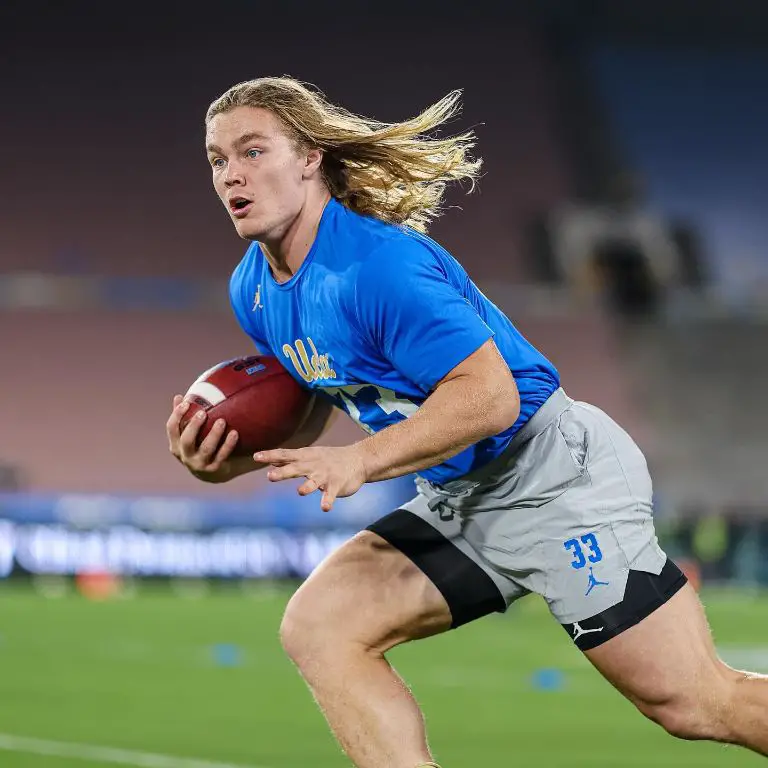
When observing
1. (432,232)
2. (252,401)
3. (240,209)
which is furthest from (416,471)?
(432,232)

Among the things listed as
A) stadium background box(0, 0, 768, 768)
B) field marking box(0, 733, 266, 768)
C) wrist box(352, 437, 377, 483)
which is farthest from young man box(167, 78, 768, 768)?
stadium background box(0, 0, 768, 768)

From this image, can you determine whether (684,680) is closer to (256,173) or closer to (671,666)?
(671,666)

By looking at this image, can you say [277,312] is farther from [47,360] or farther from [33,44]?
[33,44]

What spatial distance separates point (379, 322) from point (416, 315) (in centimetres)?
13

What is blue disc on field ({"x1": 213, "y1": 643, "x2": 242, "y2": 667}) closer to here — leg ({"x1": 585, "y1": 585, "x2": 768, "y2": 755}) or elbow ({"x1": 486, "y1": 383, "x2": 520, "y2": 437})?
leg ({"x1": 585, "y1": 585, "x2": 768, "y2": 755})

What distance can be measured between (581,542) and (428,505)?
1.67 ft

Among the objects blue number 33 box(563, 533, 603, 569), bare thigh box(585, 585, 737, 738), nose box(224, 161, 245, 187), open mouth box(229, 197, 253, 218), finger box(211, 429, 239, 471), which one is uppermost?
nose box(224, 161, 245, 187)

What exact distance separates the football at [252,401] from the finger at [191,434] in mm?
66

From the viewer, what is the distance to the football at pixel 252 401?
4.67m

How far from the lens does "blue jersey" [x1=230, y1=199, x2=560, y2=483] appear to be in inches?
159

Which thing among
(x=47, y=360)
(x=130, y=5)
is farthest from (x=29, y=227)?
(x=130, y=5)

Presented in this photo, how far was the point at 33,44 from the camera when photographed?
21812 millimetres

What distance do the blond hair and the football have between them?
612mm

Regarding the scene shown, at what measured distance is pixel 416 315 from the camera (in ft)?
13.2
